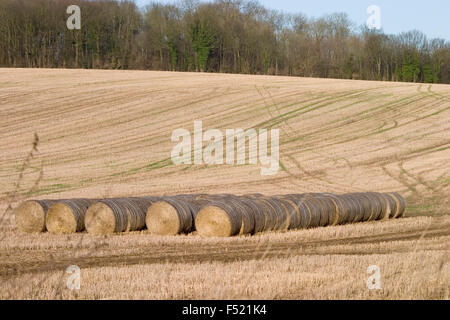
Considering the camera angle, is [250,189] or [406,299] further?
[250,189]

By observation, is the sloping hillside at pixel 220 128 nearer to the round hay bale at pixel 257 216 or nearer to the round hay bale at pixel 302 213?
the round hay bale at pixel 302 213

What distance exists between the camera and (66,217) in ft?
53.2

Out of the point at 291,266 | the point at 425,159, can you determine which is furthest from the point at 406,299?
the point at 425,159

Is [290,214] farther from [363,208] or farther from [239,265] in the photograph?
[239,265]

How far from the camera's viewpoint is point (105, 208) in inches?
631

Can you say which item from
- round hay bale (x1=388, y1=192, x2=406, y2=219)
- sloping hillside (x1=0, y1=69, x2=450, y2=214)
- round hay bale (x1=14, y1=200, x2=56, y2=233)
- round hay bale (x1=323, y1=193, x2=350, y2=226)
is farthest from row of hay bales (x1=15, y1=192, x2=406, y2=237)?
sloping hillside (x1=0, y1=69, x2=450, y2=214)

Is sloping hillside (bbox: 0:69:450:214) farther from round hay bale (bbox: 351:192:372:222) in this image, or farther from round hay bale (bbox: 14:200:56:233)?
round hay bale (bbox: 14:200:56:233)

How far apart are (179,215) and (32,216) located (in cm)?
358

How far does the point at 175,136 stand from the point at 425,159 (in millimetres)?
12451

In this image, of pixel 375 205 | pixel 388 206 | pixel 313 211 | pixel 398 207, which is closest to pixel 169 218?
pixel 313 211

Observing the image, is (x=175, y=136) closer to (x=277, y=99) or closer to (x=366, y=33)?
(x=277, y=99)

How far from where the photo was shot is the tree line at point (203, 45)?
66.2 m

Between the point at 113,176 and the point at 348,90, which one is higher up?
the point at 348,90
